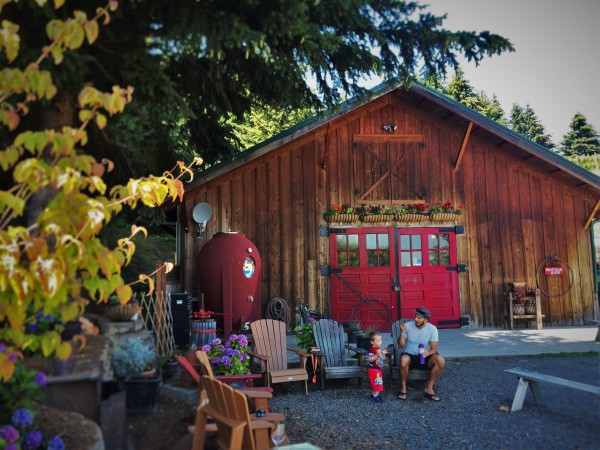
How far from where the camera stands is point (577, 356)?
7.33m

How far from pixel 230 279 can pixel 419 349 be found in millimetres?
3438

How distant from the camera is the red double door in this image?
377 inches

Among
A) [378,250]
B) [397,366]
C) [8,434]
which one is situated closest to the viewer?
[8,434]

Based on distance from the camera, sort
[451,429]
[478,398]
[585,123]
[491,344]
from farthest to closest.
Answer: [585,123] < [491,344] < [478,398] < [451,429]

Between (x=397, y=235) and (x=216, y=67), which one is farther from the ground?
(x=216, y=67)

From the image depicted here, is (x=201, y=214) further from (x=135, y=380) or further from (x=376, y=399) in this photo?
(x=135, y=380)

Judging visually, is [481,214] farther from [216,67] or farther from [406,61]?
[216,67]

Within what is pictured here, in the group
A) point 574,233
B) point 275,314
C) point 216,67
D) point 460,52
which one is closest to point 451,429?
point 460,52

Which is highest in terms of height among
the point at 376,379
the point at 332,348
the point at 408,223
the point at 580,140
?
the point at 580,140

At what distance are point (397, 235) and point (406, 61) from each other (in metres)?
5.03

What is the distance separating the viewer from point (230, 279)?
8102mm

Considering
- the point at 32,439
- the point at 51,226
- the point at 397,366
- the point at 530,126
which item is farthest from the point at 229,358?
the point at 530,126

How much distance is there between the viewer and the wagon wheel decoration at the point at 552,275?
10.1 m

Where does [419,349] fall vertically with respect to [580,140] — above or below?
below
